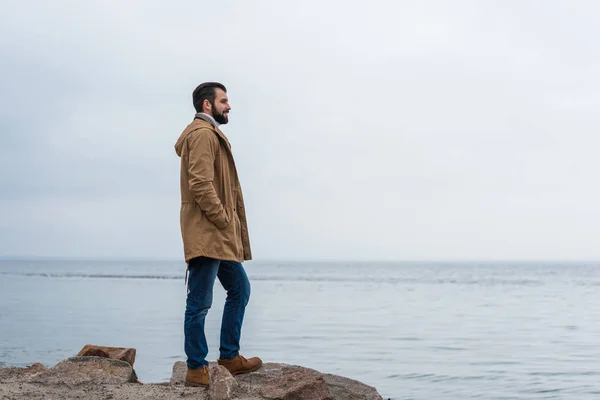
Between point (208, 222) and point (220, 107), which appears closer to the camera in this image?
point (208, 222)

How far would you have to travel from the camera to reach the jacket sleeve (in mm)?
5312

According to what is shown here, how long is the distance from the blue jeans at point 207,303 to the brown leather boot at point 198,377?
34 millimetres

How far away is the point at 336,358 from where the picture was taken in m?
12.4

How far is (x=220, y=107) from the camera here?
5.66 m

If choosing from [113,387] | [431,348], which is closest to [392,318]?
[431,348]

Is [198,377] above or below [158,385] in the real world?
above

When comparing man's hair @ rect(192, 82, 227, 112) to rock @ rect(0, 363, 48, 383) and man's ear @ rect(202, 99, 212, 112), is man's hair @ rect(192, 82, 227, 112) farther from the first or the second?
rock @ rect(0, 363, 48, 383)

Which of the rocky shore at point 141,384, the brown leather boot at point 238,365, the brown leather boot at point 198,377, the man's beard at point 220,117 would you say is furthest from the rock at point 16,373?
the man's beard at point 220,117

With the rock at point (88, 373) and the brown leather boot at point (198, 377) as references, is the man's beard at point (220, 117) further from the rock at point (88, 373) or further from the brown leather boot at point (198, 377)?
the rock at point (88, 373)

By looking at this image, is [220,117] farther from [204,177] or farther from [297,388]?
[297,388]

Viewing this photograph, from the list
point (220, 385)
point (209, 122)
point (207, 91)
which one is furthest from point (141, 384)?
point (207, 91)

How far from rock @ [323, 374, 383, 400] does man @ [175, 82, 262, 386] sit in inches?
36.0

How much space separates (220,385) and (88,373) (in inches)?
58.4

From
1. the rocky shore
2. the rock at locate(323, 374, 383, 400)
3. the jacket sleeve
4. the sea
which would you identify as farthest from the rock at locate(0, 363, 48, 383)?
the sea
